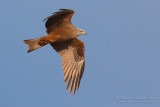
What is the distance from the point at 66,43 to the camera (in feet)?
40.5

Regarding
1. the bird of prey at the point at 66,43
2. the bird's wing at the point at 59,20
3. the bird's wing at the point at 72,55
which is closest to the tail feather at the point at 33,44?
the bird of prey at the point at 66,43

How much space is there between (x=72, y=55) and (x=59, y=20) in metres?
1.64

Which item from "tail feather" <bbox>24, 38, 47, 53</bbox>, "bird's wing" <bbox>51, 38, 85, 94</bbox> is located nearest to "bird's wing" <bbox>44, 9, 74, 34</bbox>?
"tail feather" <bbox>24, 38, 47, 53</bbox>

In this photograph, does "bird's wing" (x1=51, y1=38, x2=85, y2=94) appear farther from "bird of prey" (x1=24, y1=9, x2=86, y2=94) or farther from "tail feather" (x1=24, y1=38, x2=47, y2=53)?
"tail feather" (x1=24, y1=38, x2=47, y2=53)

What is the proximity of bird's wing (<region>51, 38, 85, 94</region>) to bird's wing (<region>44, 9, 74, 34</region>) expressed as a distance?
91 cm

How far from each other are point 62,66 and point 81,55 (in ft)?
3.10

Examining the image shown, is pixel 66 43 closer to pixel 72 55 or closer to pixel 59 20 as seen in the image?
pixel 72 55

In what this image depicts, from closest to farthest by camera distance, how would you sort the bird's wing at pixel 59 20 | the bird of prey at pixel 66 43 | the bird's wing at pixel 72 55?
the bird's wing at pixel 59 20 < the bird of prey at pixel 66 43 < the bird's wing at pixel 72 55

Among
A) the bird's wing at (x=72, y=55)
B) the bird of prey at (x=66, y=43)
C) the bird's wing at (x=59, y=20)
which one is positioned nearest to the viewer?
the bird's wing at (x=59, y=20)

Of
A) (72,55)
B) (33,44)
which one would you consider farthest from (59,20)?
(72,55)

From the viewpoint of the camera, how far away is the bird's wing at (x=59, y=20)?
1103cm

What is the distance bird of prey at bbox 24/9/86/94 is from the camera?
11.3 m

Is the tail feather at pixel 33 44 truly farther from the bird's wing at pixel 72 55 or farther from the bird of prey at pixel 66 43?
the bird's wing at pixel 72 55

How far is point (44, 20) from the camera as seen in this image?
35.0 feet
